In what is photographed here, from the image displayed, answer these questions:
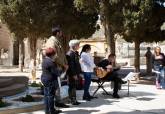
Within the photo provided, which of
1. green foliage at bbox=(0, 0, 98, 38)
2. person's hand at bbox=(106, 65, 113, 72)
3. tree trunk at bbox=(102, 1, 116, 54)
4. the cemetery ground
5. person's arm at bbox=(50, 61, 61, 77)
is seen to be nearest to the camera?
person's arm at bbox=(50, 61, 61, 77)

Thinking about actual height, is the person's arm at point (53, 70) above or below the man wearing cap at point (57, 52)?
below

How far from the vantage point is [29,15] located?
23719 millimetres

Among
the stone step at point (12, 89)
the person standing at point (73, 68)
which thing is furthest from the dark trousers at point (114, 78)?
the stone step at point (12, 89)

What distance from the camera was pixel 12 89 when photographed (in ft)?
44.7

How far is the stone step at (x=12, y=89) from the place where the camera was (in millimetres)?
13184

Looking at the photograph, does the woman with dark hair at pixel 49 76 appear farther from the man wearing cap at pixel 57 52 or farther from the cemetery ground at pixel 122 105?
the cemetery ground at pixel 122 105

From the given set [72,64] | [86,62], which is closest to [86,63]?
[86,62]

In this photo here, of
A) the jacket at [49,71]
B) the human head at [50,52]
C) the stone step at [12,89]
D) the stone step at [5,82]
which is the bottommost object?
the stone step at [12,89]

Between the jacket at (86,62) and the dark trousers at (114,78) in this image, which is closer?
the jacket at (86,62)

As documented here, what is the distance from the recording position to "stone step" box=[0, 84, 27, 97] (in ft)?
43.3

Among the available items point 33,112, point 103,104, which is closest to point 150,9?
point 103,104

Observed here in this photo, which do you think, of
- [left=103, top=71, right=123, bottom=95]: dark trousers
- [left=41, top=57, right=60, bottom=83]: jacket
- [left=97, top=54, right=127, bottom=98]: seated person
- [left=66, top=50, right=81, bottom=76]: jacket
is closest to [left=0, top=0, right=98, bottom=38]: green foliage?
[left=97, top=54, right=127, bottom=98]: seated person

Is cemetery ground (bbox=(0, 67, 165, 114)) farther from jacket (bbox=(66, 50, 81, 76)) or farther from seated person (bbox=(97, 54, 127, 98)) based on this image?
jacket (bbox=(66, 50, 81, 76))

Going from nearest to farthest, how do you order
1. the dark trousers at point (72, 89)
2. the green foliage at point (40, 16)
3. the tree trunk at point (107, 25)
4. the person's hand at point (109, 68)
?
the dark trousers at point (72, 89) → the person's hand at point (109, 68) → the tree trunk at point (107, 25) → the green foliage at point (40, 16)
